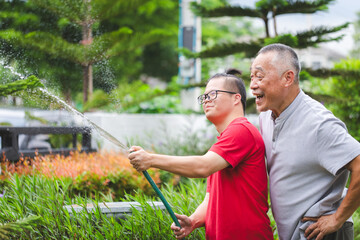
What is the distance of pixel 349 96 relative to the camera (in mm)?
7047

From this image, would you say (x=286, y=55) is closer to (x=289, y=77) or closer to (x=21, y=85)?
(x=289, y=77)

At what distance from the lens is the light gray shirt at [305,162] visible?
87.4 inches

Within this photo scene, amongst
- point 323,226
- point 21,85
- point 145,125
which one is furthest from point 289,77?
point 145,125

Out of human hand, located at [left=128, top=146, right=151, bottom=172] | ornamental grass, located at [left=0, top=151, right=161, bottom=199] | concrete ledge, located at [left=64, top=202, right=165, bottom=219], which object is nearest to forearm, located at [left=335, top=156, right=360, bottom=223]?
human hand, located at [left=128, top=146, right=151, bottom=172]

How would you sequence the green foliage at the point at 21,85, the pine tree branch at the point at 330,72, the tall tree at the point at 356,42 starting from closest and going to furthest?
the green foliage at the point at 21,85
the pine tree branch at the point at 330,72
the tall tree at the point at 356,42

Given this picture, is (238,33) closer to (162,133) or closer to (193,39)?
(193,39)

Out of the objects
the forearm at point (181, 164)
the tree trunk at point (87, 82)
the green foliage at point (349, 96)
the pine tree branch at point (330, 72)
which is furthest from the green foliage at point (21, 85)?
the green foliage at point (349, 96)

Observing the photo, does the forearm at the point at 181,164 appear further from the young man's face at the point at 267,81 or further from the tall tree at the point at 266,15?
the tall tree at the point at 266,15

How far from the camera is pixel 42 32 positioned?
6.02 metres

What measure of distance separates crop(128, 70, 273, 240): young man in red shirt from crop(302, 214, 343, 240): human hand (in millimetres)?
242

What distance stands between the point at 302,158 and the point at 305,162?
3 centimetres

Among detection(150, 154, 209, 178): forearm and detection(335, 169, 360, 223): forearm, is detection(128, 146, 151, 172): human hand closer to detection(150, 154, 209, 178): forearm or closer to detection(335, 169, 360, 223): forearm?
detection(150, 154, 209, 178): forearm

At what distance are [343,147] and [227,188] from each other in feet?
2.10

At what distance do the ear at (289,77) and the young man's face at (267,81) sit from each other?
3 centimetres
